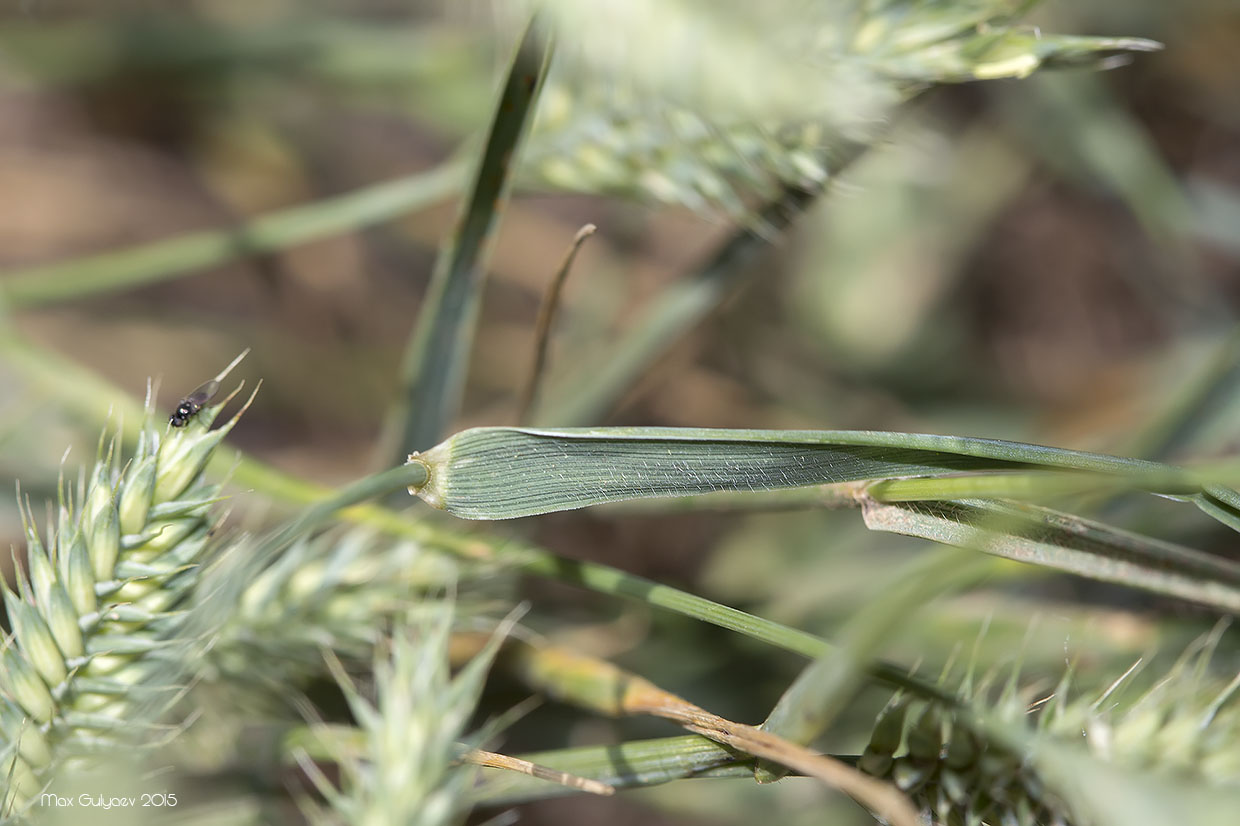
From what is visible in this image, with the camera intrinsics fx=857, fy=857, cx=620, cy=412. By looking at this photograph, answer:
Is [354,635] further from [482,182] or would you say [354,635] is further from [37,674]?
[482,182]

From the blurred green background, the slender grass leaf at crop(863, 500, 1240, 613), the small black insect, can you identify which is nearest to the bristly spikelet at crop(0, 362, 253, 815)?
the small black insect

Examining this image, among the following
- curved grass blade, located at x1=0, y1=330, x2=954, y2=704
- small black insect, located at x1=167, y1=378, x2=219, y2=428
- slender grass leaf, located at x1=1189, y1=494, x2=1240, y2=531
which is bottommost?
curved grass blade, located at x1=0, y1=330, x2=954, y2=704

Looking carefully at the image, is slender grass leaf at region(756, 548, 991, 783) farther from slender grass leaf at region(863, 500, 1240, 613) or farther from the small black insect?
the small black insect

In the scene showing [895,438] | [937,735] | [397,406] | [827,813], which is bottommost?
[827,813]

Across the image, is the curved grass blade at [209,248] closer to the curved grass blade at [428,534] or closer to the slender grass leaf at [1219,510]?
the curved grass blade at [428,534]

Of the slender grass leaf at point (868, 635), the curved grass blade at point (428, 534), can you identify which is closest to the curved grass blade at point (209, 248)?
the curved grass blade at point (428, 534)

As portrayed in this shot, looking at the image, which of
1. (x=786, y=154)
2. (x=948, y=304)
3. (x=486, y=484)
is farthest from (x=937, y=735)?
(x=948, y=304)
